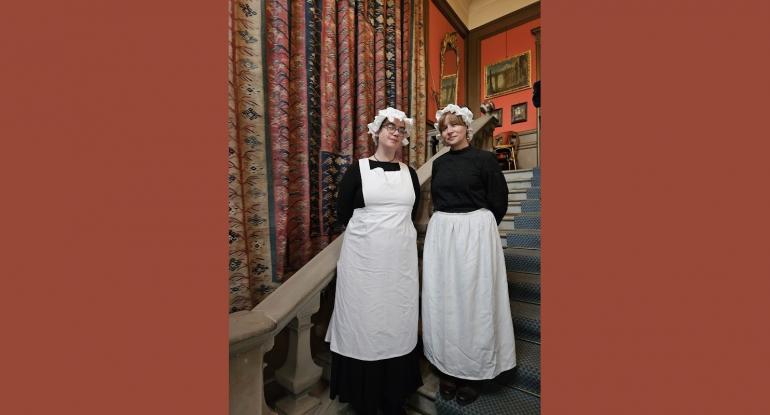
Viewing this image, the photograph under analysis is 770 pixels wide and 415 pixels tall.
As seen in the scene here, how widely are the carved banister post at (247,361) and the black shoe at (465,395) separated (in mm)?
A: 986

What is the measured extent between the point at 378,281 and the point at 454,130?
3.08ft

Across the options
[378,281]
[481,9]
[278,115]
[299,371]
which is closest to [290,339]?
[299,371]

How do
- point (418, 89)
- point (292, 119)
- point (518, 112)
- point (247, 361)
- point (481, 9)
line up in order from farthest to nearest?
1. point (481, 9)
2. point (518, 112)
3. point (418, 89)
4. point (292, 119)
5. point (247, 361)

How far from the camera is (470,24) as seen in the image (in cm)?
596

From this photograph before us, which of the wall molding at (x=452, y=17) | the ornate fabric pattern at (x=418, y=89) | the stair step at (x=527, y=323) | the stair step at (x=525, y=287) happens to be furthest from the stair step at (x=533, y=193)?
the wall molding at (x=452, y=17)

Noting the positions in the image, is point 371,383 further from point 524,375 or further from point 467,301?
point 524,375

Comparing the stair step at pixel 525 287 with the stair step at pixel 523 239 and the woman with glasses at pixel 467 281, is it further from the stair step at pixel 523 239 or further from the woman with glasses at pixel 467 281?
the woman with glasses at pixel 467 281

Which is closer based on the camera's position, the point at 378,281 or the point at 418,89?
the point at 378,281

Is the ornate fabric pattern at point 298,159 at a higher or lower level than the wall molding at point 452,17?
lower

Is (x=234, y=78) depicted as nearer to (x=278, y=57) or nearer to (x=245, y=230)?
(x=278, y=57)

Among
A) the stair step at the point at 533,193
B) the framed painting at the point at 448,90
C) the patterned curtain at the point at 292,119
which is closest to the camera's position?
the patterned curtain at the point at 292,119

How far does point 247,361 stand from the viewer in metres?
1.32

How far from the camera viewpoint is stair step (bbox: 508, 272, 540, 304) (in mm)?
2248

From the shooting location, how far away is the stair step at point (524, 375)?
1804 millimetres
